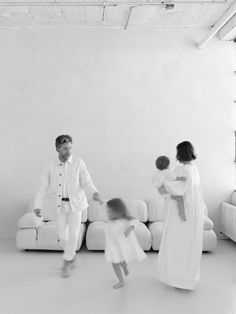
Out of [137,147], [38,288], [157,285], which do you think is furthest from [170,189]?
[137,147]

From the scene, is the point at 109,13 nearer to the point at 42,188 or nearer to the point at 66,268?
the point at 42,188

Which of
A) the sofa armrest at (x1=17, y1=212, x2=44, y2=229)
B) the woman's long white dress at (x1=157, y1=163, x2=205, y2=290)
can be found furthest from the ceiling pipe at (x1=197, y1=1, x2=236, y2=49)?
the sofa armrest at (x1=17, y1=212, x2=44, y2=229)

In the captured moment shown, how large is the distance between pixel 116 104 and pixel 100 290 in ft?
11.9

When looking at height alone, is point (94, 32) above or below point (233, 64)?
above

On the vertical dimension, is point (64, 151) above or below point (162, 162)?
above

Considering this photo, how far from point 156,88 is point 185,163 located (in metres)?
2.94

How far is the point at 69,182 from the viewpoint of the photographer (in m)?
4.73

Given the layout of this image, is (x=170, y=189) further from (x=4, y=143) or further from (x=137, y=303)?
(x=4, y=143)

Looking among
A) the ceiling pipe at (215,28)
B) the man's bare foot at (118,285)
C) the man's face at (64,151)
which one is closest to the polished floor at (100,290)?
the man's bare foot at (118,285)

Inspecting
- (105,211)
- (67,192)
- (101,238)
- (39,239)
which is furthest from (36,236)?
(67,192)

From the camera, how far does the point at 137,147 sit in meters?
6.90

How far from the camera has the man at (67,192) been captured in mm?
4691

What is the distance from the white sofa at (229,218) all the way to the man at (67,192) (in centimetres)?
266

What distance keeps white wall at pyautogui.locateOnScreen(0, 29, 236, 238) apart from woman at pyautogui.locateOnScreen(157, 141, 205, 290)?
8.66 ft
